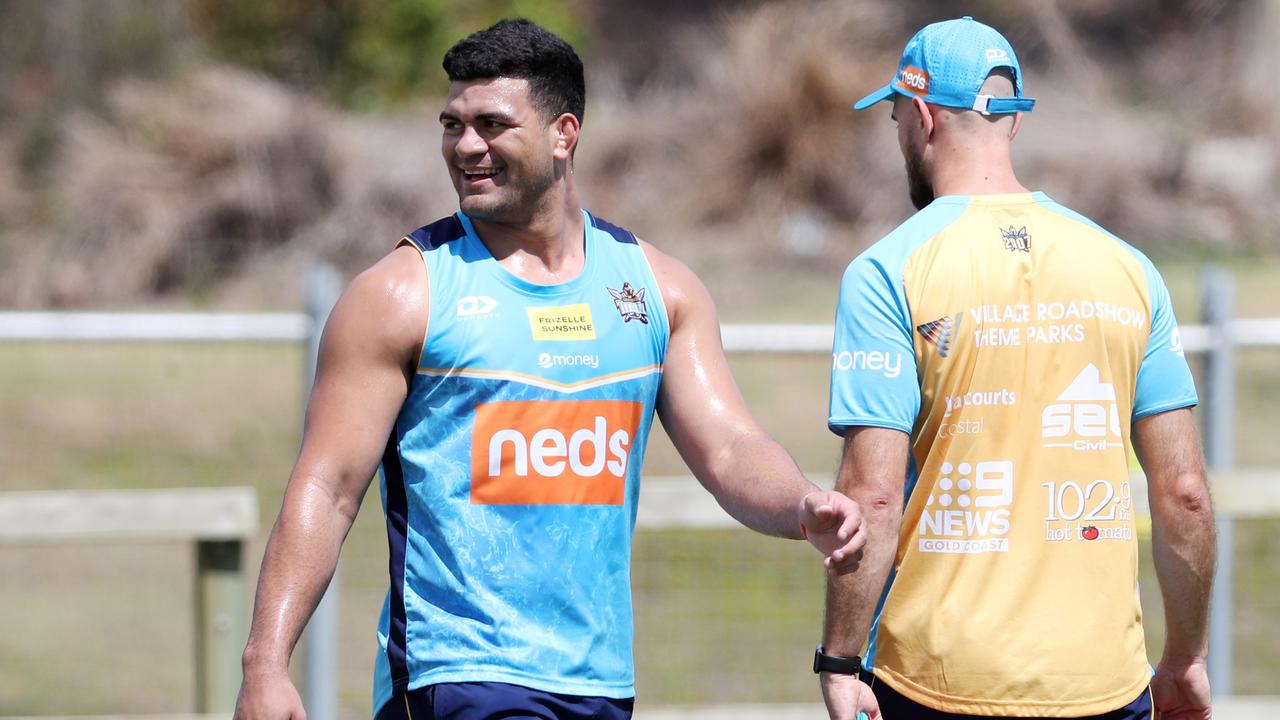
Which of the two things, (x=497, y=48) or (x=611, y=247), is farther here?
(x=611, y=247)

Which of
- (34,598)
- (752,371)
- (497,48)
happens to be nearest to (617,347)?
(497,48)

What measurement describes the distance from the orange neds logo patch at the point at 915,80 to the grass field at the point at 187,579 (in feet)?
9.00

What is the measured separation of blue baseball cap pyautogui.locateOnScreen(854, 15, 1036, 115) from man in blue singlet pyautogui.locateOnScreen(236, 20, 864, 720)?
0.79m

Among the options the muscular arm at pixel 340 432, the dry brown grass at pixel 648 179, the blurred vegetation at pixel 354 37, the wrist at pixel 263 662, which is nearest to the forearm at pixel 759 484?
the muscular arm at pixel 340 432

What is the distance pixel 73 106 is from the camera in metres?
17.8

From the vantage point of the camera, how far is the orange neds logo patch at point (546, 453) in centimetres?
333

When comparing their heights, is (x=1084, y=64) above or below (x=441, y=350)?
above

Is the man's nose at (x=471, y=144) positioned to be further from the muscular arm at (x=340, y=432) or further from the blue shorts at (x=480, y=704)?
the blue shorts at (x=480, y=704)

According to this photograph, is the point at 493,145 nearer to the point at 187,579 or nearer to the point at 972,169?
the point at 972,169

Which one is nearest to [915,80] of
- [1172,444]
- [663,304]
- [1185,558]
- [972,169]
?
[972,169]

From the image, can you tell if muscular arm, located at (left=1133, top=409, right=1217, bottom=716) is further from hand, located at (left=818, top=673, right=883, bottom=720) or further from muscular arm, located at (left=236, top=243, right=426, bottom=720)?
muscular arm, located at (left=236, top=243, right=426, bottom=720)

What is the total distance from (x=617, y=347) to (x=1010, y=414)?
876 millimetres

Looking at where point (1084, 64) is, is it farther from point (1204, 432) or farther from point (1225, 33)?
point (1204, 432)

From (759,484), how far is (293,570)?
1044 millimetres
